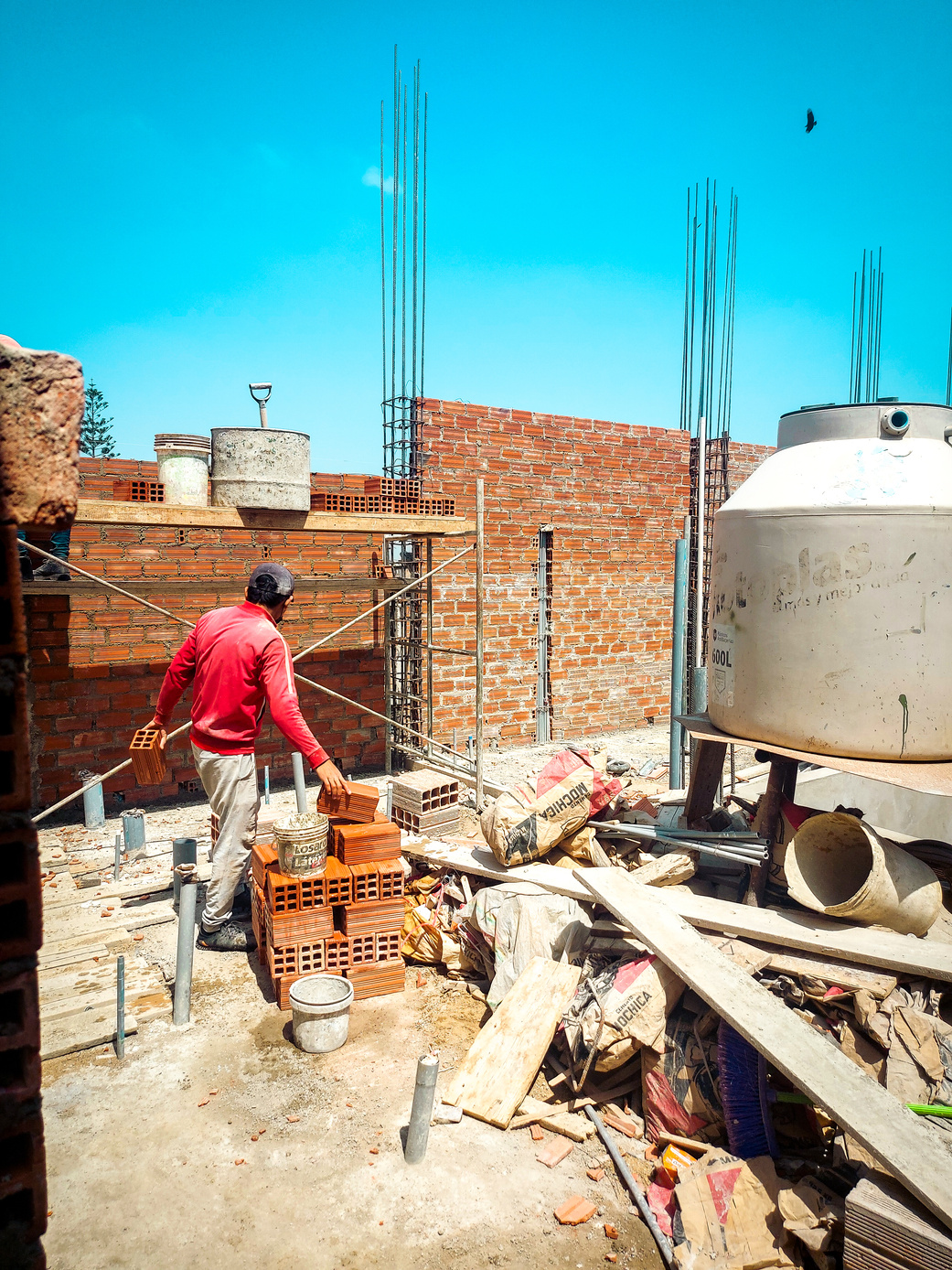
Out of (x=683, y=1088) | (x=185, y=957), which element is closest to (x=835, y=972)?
(x=683, y=1088)

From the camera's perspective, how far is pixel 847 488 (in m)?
4.13

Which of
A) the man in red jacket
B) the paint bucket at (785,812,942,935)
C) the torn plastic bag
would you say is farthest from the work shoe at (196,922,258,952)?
the paint bucket at (785,812,942,935)

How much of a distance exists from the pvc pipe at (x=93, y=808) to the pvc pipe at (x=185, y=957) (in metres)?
3.26

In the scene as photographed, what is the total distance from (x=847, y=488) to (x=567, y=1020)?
3.09 meters

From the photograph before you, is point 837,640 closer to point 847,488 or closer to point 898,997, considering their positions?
point 847,488

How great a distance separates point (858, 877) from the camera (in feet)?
14.1

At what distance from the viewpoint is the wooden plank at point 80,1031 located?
374 centimetres

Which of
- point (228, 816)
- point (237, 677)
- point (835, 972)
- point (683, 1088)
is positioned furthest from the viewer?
point (228, 816)

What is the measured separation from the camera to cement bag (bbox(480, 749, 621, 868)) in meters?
4.75

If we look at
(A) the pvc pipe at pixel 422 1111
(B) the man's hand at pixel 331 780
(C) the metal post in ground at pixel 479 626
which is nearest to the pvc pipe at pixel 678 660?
(C) the metal post in ground at pixel 479 626

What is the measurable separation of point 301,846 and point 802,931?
8.57 ft

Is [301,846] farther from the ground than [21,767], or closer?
closer

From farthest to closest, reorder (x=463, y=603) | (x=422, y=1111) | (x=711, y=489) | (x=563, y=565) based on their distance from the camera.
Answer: (x=711, y=489) < (x=563, y=565) < (x=463, y=603) < (x=422, y=1111)

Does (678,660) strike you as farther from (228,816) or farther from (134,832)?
(134,832)
